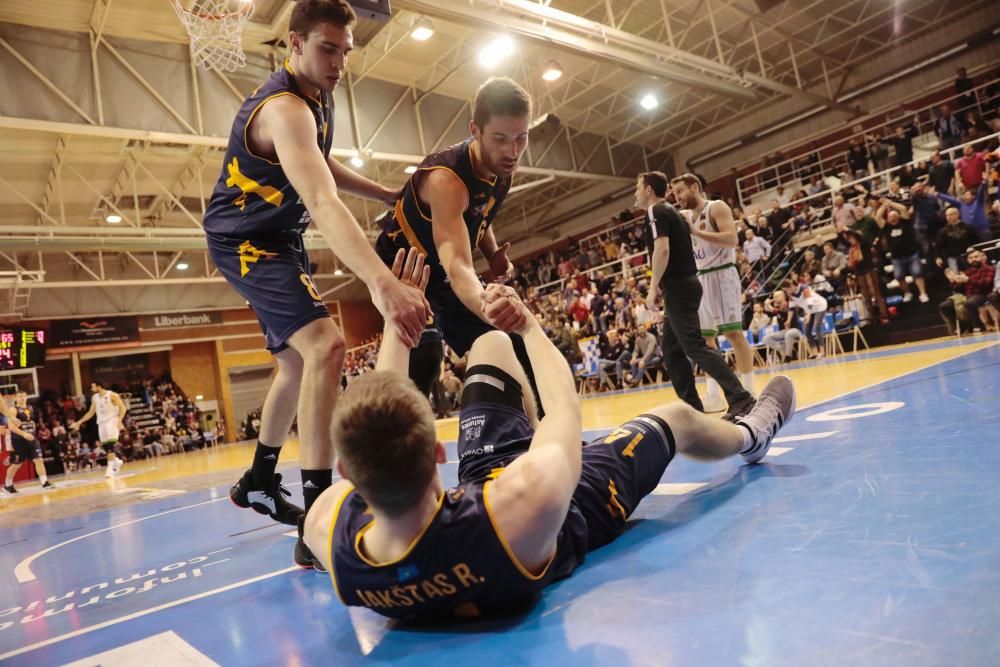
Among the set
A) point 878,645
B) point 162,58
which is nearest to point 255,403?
point 162,58

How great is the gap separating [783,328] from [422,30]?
7992mm

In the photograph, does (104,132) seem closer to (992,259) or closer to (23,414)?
(23,414)

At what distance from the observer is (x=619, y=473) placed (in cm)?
208

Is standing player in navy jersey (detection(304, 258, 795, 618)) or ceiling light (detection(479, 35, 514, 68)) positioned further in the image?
ceiling light (detection(479, 35, 514, 68))

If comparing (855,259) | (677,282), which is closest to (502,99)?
(677,282)

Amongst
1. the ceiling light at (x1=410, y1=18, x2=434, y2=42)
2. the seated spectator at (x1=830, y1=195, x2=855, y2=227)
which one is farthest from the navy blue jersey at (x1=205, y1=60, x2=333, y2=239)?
the seated spectator at (x1=830, y1=195, x2=855, y2=227)

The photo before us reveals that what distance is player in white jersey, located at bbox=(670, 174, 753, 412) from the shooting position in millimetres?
5074

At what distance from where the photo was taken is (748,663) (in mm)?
1131

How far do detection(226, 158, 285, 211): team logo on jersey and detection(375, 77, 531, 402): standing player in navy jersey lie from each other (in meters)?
0.57

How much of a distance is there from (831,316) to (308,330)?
416 inches

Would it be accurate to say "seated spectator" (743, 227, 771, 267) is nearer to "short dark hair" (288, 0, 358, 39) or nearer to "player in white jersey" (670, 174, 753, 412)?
"player in white jersey" (670, 174, 753, 412)

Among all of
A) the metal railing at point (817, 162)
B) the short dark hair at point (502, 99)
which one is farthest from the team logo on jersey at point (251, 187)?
the metal railing at point (817, 162)

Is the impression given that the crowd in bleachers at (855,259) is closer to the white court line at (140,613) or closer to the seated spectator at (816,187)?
the seated spectator at (816,187)

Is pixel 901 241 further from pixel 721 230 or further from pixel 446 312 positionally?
pixel 446 312
